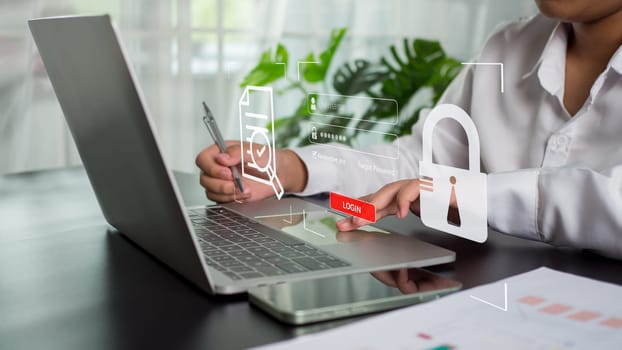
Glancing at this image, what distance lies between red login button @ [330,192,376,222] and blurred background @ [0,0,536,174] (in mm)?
1271

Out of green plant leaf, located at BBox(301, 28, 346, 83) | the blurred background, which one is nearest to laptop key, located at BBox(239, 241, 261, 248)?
green plant leaf, located at BBox(301, 28, 346, 83)

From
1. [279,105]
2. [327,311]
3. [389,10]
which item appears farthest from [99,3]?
[327,311]

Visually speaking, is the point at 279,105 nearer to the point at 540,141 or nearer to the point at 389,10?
the point at 540,141

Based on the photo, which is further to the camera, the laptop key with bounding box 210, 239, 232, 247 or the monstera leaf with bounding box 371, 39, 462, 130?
the monstera leaf with bounding box 371, 39, 462, 130

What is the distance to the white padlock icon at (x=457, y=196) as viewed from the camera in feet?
2.38

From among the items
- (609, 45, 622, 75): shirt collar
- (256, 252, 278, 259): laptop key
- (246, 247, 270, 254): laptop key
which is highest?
(609, 45, 622, 75): shirt collar

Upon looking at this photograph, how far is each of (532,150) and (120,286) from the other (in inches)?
23.3

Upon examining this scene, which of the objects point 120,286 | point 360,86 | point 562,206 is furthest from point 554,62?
point 360,86

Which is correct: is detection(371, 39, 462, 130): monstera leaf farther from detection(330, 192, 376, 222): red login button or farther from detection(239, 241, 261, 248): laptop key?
detection(239, 241, 261, 248): laptop key

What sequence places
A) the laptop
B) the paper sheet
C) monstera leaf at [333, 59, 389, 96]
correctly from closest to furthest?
the paper sheet
the laptop
monstera leaf at [333, 59, 389, 96]

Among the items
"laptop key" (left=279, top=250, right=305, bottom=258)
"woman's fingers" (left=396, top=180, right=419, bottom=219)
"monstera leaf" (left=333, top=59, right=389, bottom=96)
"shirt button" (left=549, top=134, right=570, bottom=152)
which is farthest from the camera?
"monstera leaf" (left=333, top=59, right=389, bottom=96)

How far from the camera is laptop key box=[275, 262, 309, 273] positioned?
64cm

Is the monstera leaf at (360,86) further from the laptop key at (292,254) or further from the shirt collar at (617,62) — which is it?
the shirt collar at (617,62)

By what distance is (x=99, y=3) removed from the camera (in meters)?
2.32
